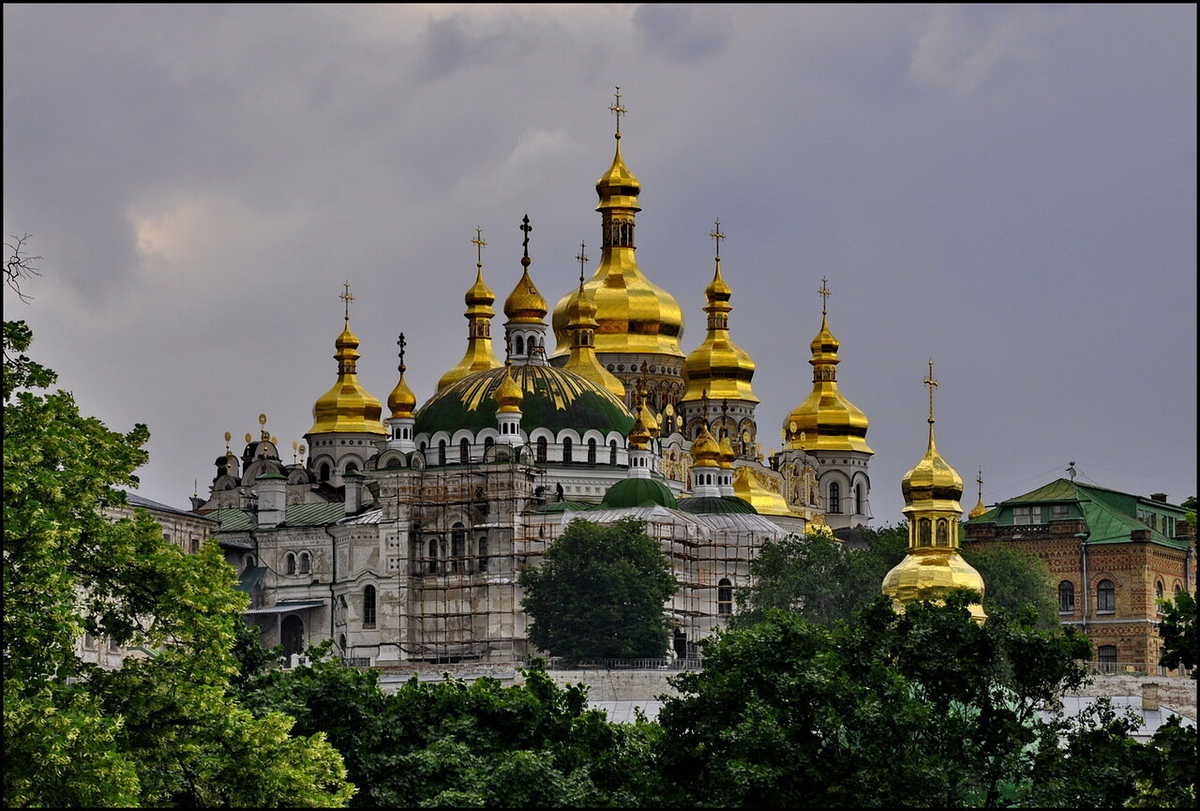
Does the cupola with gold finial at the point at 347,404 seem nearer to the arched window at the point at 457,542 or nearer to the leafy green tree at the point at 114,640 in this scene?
the arched window at the point at 457,542

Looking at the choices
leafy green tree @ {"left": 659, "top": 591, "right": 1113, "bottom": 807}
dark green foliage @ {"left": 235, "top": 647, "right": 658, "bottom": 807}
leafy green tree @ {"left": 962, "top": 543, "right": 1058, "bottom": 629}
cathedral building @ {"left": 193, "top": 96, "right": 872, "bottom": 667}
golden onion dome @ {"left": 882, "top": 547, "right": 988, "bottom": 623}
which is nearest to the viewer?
leafy green tree @ {"left": 659, "top": 591, "right": 1113, "bottom": 807}

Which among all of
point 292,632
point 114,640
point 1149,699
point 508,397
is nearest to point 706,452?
point 508,397

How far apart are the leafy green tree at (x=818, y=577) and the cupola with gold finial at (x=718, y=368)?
25125mm

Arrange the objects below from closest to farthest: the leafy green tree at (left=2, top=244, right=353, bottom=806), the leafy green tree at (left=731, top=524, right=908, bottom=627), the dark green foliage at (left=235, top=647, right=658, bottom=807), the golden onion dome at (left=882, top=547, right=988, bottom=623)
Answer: the leafy green tree at (left=2, top=244, right=353, bottom=806), the dark green foliage at (left=235, top=647, right=658, bottom=807), the golden onion dome at (left=882, top=547, right=988, bottom=623), the leafy green tree at (left=731, top=524, right=908, bottom=627)

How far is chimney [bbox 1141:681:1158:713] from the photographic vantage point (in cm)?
7606

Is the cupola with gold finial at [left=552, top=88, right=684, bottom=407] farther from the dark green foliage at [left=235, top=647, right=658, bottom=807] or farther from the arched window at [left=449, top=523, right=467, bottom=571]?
the dark green foliage at [left=235, top=647, right=658, bottom=807]

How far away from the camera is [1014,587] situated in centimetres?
Answer: 9406

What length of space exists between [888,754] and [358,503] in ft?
213

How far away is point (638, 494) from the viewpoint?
101 metres

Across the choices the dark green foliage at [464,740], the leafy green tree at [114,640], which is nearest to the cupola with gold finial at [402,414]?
the dark green foliage at [464,740]

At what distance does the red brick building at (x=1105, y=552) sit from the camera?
102000 millimetres

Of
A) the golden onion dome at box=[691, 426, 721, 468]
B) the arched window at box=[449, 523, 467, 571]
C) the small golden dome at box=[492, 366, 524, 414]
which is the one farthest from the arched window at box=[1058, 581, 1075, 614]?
the arched window at box=[449, 523, 467, 571]

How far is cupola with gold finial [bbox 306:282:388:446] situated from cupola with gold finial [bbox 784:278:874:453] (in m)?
17.7

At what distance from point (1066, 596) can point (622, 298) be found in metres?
27.1
